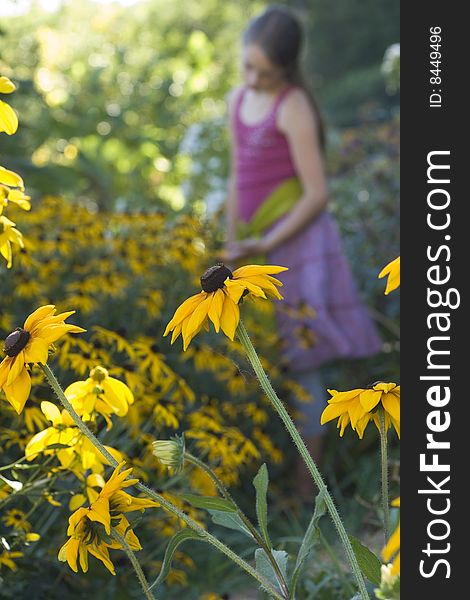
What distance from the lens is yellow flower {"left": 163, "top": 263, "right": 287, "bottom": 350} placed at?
1.16 meters

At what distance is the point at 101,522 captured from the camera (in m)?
1.19

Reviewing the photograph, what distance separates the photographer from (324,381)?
12.7ft

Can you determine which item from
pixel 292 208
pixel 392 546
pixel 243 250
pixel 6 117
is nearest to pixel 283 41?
pixel 292 208

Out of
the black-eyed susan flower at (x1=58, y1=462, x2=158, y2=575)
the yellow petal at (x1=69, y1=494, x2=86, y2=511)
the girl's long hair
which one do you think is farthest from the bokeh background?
the girl's long hair

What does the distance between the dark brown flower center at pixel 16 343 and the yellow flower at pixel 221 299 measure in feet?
0.57

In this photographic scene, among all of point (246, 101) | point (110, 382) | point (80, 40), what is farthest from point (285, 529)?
point (80, 40)

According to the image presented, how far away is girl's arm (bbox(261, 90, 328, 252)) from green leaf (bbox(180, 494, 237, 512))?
212 cm

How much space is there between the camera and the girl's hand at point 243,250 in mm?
3307

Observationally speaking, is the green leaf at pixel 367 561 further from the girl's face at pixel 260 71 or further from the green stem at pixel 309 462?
the girl's face at pixel 260 71

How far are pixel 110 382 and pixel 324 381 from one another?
2382 millimetres

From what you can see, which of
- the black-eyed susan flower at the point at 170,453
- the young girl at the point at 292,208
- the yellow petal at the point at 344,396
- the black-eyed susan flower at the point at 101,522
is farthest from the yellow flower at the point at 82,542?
the young girl at the point at 292,208

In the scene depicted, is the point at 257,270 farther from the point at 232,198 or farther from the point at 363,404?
the point at 232,198

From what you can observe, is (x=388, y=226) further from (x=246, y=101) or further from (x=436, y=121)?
(x=436, y=121)

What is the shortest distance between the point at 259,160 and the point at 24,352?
7.75ft
